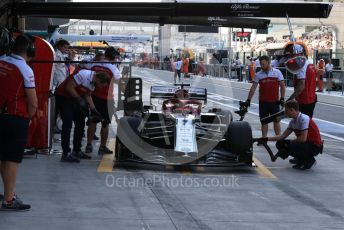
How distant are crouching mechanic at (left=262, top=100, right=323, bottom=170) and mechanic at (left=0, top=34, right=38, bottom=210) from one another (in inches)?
160

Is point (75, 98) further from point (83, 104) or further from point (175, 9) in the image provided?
point (175, 9)

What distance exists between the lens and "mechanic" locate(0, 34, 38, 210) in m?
6.09

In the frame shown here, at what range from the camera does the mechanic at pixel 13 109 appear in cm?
609

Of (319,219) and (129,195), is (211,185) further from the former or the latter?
(319,219)

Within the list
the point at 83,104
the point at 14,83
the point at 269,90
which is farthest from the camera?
the point at 269,90

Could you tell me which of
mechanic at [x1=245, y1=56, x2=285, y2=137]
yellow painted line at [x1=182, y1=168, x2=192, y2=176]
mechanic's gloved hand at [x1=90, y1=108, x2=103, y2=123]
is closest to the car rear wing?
mechanic at [x1=245, y1=56, x2=285, y2=137]

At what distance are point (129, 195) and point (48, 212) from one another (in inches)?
46.6

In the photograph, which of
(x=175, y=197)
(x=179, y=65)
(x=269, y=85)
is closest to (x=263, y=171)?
(x=175, y=197)

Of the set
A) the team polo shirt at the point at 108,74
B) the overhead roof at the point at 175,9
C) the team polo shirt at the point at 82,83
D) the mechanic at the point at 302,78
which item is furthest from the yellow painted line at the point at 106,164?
the mechanic at the point at 302,78

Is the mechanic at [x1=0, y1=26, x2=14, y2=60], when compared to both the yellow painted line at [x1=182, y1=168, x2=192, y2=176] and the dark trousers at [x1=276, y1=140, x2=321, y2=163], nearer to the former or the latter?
the yellow painted line at [x1=182, y1=168, x2=192, y2=176]

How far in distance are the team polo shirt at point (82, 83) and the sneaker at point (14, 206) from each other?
3352mm

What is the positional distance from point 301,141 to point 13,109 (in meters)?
4.59

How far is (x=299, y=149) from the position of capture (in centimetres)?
902

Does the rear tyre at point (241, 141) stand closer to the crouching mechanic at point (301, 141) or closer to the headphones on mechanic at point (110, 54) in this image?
the crouching mechanic at point (301, 141)
